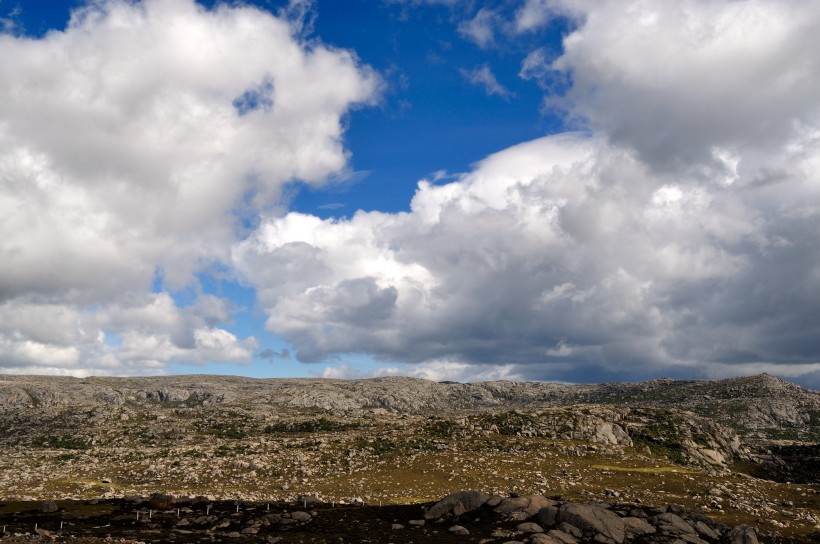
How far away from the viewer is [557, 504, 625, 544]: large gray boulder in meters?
36.5

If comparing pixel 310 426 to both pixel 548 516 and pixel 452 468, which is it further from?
pixel 548 516

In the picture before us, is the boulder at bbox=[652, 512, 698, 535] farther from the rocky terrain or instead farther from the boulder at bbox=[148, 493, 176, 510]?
the boulder at bbox=[148, 493, 176, 510]

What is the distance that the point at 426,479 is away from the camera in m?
76.2

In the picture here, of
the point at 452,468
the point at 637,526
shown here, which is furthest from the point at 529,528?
the point at 452,468

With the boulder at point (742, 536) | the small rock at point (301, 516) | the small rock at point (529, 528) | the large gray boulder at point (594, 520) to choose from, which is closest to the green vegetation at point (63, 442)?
the small rock at point (301, 516)

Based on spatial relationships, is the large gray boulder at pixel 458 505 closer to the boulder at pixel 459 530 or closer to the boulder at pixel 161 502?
the boulder at pixel 459 530

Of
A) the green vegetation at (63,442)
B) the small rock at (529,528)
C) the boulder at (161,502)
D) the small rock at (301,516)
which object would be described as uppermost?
the small rock at (529,528)

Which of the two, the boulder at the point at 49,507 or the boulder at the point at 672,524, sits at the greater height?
the boulder at the point at 672,524

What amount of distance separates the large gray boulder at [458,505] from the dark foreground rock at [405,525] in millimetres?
82

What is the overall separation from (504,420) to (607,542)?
280 ft

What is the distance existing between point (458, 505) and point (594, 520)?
11041 mm

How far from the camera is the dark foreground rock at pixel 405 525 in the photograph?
37.0 metres

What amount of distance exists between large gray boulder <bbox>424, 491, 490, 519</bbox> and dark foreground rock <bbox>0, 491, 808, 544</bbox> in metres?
0.08

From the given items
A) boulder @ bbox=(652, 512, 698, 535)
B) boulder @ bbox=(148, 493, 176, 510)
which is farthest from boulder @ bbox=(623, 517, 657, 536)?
boulder @ bbox=(148, 493, 176, 510)
